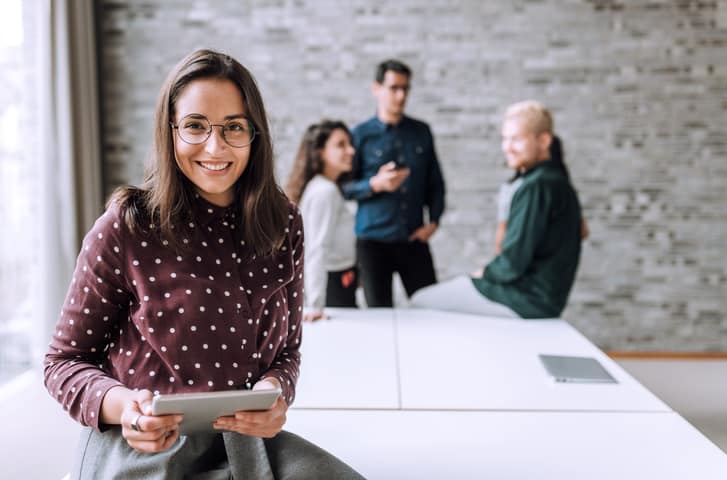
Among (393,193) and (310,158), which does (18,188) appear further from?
(393,193)

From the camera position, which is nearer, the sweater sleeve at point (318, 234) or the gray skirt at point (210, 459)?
the gray skirt at point (210, 459)

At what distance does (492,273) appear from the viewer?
2.88m

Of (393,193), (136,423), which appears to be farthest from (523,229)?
(136,423)

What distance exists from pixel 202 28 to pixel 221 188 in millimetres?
3393

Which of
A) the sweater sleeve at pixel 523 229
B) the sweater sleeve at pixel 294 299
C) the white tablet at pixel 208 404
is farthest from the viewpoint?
the sweater sleeve at pixel 523 229

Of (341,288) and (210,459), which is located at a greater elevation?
(210,459)

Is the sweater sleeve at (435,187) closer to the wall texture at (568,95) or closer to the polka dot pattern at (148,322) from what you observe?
the wall texture at (568,95)

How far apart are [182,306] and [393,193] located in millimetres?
2537

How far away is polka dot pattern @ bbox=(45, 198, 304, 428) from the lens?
1132 millimetres

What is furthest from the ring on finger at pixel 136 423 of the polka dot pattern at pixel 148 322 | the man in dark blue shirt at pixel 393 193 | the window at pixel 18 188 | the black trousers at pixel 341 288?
the window at pixel 18 188

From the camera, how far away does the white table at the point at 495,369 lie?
181 cm

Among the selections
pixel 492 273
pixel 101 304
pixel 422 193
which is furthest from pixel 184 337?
pixel 422 193

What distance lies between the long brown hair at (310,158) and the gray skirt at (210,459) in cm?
191

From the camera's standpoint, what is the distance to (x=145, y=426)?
101 cm
